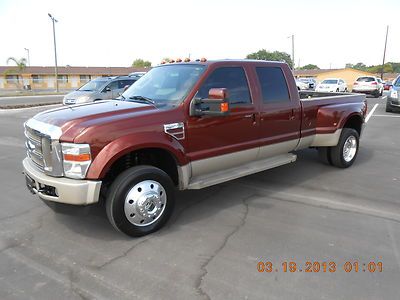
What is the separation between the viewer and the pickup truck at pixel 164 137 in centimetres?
350

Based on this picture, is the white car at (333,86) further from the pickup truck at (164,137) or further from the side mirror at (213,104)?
the side mirror at (213,104)

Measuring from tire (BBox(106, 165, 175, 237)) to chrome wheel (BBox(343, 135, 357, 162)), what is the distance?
3878 millimetres

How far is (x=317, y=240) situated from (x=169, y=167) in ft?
6.04

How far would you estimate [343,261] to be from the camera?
3373 mm

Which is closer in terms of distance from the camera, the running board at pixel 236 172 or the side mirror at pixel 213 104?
the side mirror at pixel 213 104

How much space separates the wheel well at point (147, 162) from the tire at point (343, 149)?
3.41m

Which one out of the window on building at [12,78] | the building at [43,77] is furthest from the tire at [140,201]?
the window on building at [12,78]

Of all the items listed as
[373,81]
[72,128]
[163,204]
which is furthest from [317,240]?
[373,81]

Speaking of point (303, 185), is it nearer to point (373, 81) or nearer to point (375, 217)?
point (375, 217)

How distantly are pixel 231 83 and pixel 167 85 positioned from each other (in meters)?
0.84

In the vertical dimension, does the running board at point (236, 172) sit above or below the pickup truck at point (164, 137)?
below

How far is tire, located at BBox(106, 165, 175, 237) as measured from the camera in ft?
11.9

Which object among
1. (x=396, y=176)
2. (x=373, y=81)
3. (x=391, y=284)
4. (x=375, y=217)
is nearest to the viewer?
(x=391, y=284)

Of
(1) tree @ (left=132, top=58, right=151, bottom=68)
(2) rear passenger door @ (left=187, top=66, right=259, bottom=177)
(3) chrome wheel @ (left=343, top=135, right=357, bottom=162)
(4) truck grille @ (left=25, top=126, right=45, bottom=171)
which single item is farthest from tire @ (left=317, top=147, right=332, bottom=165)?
(1) tree @ (left=132, top=58, right=151, bottom=68)
